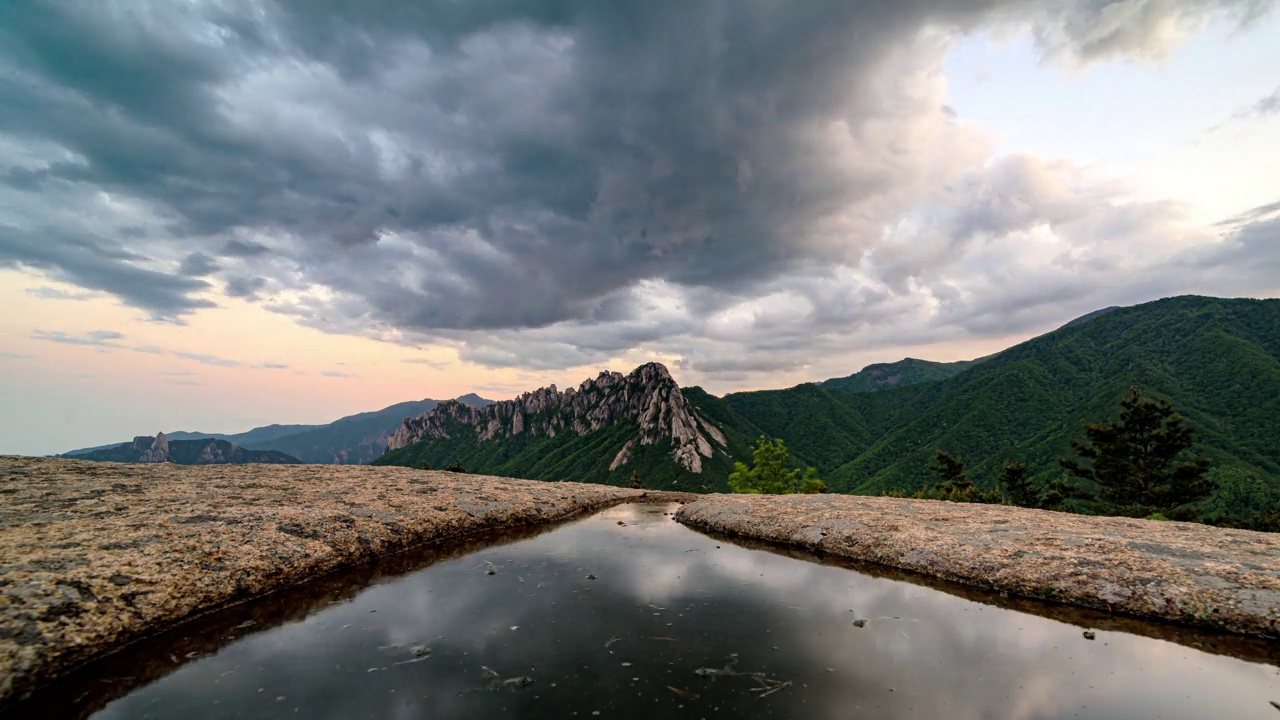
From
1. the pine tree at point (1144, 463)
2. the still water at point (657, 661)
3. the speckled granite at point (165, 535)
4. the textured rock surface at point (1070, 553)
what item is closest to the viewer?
the still water at point (657, 661)

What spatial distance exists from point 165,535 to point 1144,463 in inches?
3482

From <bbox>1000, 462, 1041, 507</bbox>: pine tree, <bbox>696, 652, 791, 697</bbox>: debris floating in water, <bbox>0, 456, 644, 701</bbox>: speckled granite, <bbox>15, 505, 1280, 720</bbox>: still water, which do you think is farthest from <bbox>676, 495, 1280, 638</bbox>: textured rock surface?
<bbox>1000, 462, 1041, 507</bbox>: pine tree

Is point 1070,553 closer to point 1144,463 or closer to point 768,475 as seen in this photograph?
point 768,475

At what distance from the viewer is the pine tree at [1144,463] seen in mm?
52031

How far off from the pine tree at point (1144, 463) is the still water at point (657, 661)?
6000 centimetres

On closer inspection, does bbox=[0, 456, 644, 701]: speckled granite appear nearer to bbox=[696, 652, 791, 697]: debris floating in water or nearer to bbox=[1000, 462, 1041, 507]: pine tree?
bbox=[696, 652, 791, 697]: debris floating in water

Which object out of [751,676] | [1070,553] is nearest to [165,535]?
[751,676]

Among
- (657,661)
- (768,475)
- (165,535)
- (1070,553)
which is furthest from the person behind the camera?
(768,475)

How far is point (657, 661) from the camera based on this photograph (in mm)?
10953

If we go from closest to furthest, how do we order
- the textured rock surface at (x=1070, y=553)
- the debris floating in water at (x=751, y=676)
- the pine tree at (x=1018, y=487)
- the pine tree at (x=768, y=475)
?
the debris floating in water at (x=751, y=676) < the textured rock surface at (x=1070, y=553) < the pine tree at (x=768, y=475) < the pine tree at (x=1018, y=487)

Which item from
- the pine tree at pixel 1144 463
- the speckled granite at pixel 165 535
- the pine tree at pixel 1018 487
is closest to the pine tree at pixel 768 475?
the pine tree at pixel 1018 487

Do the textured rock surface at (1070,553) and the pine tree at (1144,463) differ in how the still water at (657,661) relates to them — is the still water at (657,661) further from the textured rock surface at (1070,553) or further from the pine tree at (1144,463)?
the pine tree at (1144,463)

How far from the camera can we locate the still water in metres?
9.14

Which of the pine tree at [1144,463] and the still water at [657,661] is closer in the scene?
the still water at [657,661]
